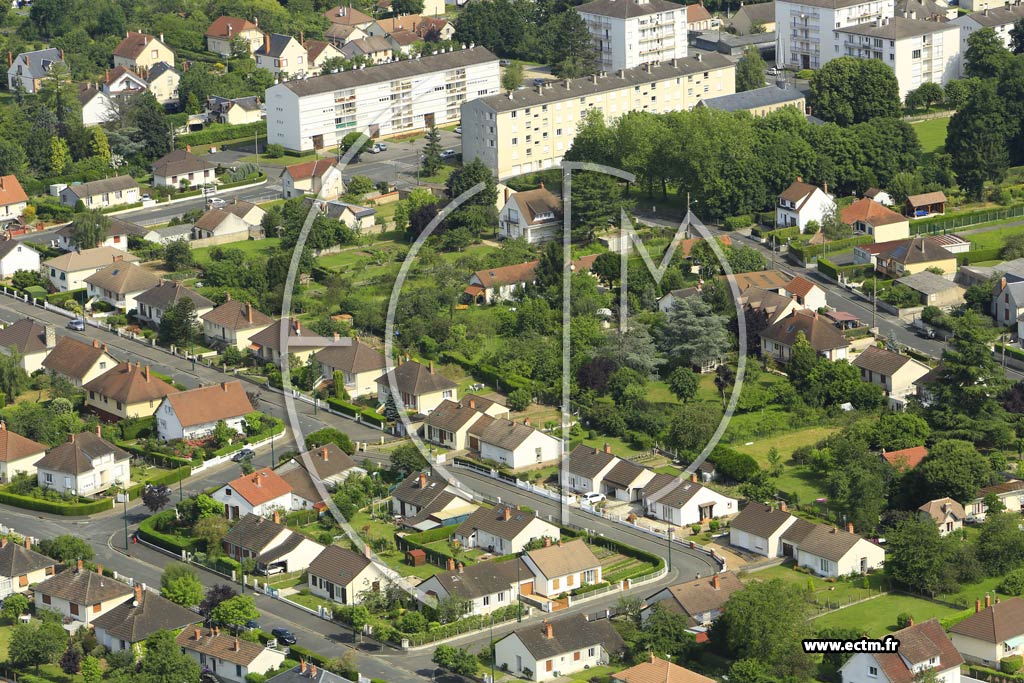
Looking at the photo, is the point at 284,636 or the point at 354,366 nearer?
the point at 284,636

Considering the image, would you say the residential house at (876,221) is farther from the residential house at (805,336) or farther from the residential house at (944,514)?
the residential house at (944,514)

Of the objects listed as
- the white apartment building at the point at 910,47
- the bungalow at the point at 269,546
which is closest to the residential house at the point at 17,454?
the bungalow at the point at 269,546

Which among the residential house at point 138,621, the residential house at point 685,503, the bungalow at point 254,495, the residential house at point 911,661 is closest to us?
the residential house at point 911,661

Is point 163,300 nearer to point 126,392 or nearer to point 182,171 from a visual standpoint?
point 126,392

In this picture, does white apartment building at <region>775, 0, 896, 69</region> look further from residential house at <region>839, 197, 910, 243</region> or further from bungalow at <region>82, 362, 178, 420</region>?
bungalow at <region>82, 362, 178, 420</region>

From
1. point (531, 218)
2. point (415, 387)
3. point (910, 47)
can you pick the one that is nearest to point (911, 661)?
point (415, 387)

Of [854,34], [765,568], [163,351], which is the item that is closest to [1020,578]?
[765,568]
